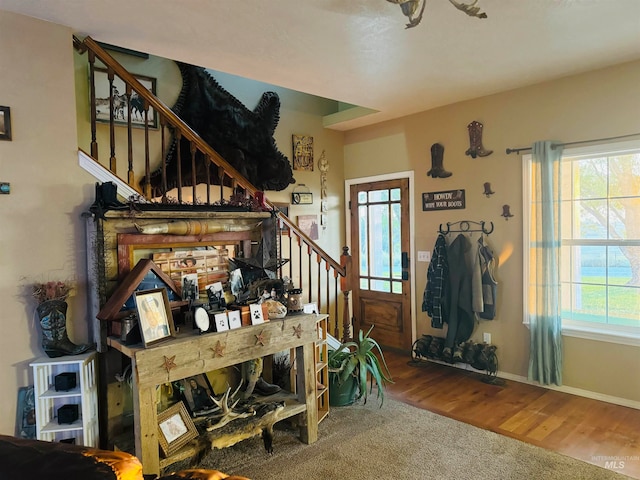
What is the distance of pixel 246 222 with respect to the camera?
301 cm

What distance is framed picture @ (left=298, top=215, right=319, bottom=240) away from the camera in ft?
16.1

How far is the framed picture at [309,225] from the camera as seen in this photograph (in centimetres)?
492

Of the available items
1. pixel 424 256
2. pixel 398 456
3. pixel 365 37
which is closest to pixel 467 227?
pixel 424 256

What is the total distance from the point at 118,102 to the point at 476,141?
3.23 m

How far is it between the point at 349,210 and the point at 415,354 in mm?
1898

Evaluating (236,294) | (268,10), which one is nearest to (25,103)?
(268,10)

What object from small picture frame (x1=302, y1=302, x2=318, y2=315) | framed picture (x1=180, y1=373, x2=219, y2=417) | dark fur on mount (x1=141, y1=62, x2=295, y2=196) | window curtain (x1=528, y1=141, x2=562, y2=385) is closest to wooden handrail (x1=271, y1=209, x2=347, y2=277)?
small picture frame (x1=302, y1=302, x2=318, y2=315)

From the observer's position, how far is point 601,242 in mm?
3457

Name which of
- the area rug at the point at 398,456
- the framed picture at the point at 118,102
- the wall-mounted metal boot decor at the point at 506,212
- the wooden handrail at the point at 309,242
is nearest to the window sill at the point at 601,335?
the wall-mounted metal boot decor at the point at 506,212

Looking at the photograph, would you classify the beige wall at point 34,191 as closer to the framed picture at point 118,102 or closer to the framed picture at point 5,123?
the framed picture at point 5,123

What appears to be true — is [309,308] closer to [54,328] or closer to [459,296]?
[54,328]

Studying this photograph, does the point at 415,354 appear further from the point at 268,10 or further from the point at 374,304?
the point at 268,10

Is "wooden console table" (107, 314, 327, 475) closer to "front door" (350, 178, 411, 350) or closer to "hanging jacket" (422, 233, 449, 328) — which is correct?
"hanging jacket" (422, 233, 449, 328)

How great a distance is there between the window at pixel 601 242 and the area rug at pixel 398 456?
1.38 m
